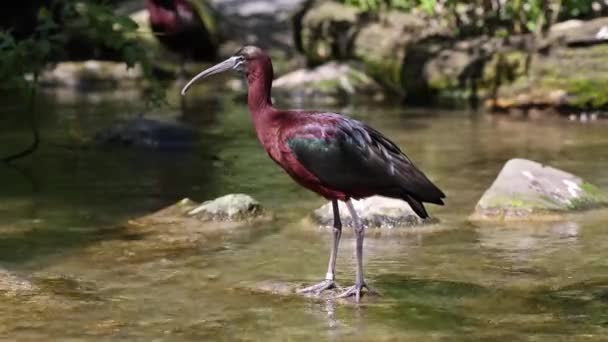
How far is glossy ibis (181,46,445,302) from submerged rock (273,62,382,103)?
1009cm

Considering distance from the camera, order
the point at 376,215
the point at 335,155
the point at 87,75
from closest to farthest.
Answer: the point at 335,155
the point at 376,215
the point at 87,75

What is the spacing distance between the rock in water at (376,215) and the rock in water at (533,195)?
0.51 m

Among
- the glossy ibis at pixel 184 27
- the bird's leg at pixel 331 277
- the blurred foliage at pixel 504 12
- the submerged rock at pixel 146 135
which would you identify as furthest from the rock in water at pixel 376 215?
the blurred foliage at pixel 504 12

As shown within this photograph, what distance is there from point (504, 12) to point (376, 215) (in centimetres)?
838

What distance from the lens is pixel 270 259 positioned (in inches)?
301

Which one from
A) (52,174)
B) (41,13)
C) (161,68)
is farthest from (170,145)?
(161,68)

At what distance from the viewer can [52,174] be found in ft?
36.0

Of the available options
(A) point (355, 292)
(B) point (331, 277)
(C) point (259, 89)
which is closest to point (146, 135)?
(C) point (259, 89)

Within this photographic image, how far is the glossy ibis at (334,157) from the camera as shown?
20.8 ft

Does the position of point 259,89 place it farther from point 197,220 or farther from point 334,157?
point 197,220

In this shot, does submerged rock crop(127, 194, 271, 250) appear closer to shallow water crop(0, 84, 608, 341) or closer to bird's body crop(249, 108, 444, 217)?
shallow water crop(0, 84, 608, 341)

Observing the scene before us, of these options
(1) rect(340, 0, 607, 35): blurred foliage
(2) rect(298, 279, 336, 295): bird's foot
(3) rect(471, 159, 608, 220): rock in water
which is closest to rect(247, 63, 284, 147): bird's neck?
(2) rect(298, 279, 336, 295): bird's foot

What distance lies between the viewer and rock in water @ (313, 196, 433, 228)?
28.0 feet

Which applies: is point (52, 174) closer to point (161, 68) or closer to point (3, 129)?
point (3, 129)
